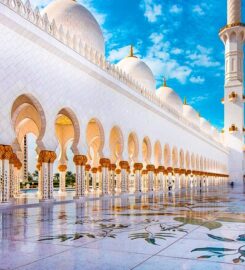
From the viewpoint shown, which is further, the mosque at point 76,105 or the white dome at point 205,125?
the white dome at point 205,125

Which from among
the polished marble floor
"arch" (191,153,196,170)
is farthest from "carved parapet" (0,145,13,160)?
"arch" (191,153,196,170)

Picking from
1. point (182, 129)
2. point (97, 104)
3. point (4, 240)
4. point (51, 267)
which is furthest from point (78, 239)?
point (182, 129)

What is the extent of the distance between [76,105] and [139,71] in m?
7.04

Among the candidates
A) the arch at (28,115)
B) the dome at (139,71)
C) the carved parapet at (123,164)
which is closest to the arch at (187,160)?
the dome at (139,71)

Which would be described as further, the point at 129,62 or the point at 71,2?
the point at 129,62

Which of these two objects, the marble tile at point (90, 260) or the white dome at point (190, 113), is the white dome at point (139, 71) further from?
the marble tile at point (90, 260)

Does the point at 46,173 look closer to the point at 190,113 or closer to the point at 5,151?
the point at 5,151

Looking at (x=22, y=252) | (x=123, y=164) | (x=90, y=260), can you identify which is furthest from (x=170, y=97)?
(x=90, y=260)

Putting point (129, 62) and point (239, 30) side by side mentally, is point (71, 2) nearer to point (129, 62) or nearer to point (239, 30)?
point (129, 62)

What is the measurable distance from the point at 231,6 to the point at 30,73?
77.2 ft

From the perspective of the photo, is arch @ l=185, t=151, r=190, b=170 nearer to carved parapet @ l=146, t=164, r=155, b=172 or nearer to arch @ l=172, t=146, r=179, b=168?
arch @ l=172, t=146, r=179, b=168

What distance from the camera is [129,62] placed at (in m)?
15.7

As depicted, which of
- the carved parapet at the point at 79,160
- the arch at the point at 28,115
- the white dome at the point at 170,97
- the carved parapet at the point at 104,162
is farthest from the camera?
the white dome at the point at 170,97

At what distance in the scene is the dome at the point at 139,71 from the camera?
50.2ft
